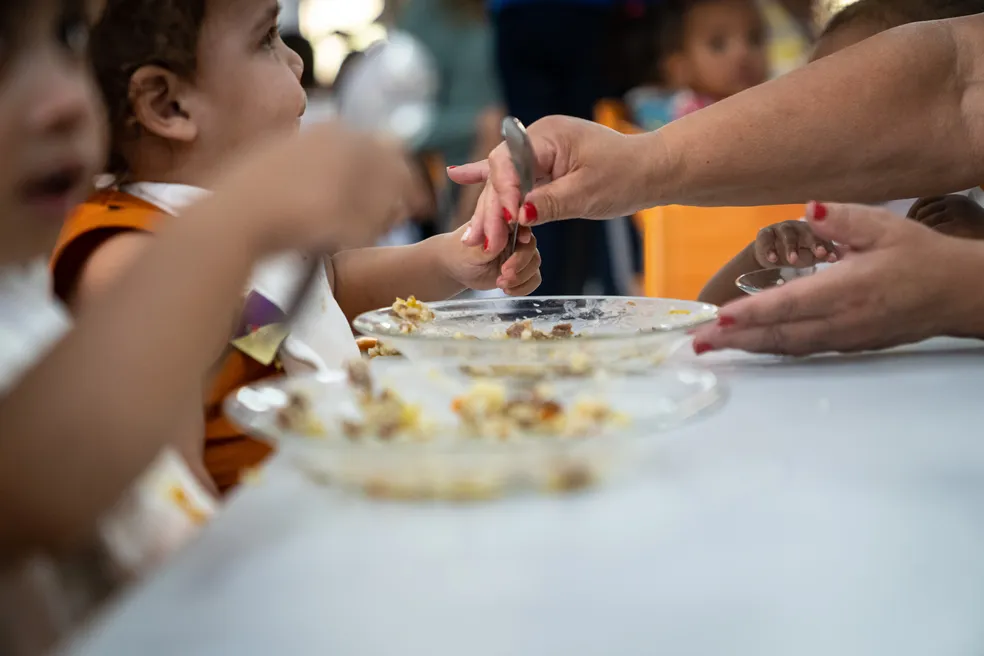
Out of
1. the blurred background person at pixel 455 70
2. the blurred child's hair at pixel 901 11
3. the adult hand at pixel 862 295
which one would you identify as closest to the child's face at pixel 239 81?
the adult hand at pixel 862 295

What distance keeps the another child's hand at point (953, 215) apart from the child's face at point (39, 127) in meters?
0.99

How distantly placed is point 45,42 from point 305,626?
15.3 inches

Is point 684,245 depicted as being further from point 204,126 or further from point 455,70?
point 455,70

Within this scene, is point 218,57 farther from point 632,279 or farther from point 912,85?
point 632,279

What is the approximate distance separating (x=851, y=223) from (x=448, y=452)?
48 cm

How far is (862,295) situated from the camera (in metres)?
0.81

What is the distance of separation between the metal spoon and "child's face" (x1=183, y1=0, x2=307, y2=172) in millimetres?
244

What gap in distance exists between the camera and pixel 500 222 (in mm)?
1078

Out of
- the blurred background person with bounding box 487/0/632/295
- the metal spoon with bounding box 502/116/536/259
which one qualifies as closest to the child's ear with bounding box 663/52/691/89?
the blurred background person with bounding box 487/0/632/295

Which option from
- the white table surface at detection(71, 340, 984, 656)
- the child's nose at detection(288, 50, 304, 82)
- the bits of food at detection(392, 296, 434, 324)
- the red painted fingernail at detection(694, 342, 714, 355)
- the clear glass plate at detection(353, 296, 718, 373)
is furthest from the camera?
the child's nose at detection(288, 50, 304, 82)

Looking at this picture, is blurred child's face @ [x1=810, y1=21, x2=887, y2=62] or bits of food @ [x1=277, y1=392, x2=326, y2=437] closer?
bits of food @ [x1=277, y1=392, x2=326, y2=437]

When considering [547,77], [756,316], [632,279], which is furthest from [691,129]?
[632,279]

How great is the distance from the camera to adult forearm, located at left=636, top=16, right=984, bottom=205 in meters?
1.01

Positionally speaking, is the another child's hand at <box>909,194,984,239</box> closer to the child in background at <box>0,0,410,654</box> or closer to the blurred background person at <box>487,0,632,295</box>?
the child in background at <box>0,0,410,654</box>
